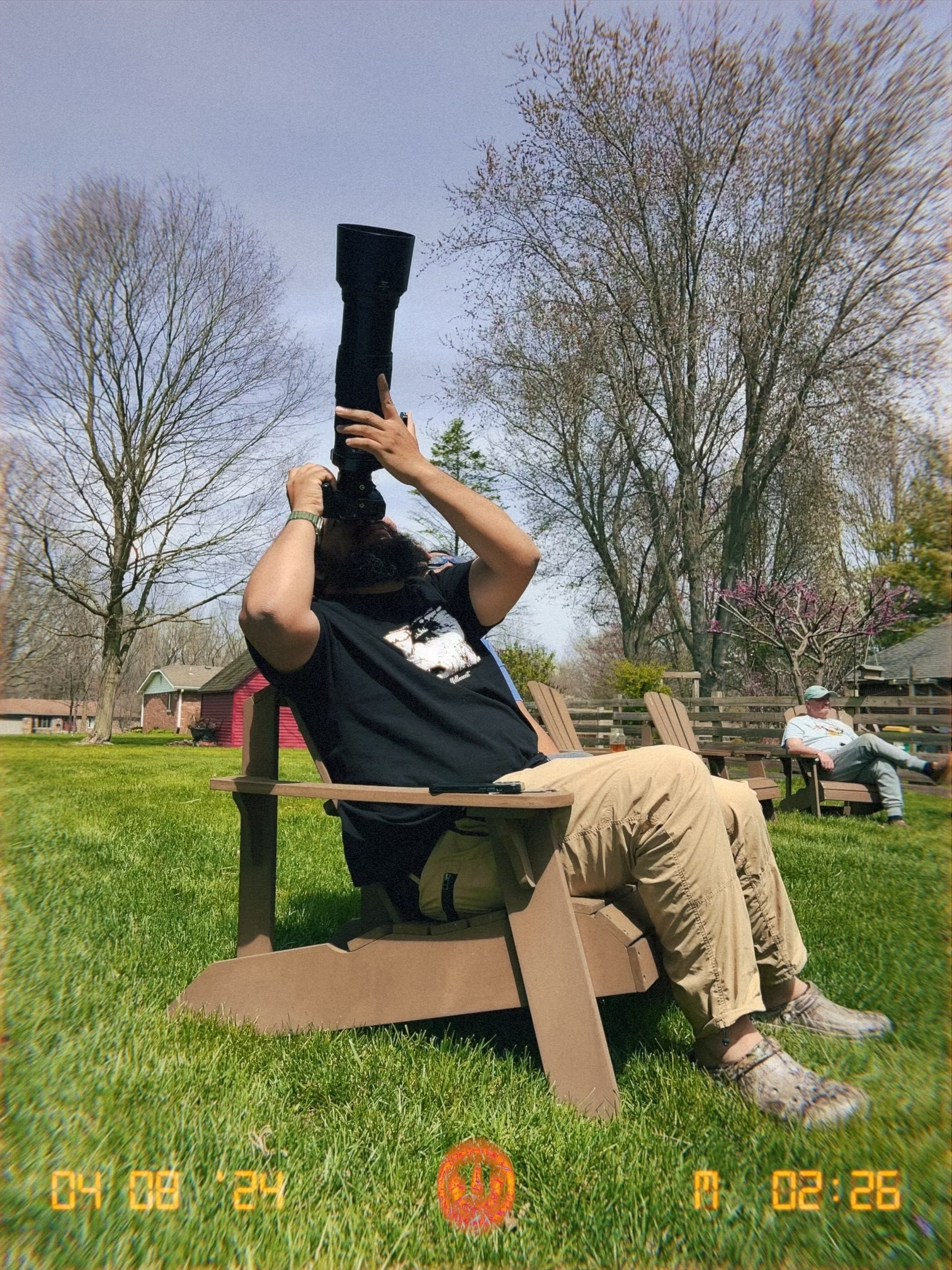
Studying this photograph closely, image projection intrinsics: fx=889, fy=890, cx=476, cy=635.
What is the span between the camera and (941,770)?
110 cm

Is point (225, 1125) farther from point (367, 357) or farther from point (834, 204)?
point (834, 204)

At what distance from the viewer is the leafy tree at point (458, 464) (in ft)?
60.6

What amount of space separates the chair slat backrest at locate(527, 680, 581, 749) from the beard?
3.33 m

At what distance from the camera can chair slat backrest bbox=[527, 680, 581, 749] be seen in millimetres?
5625

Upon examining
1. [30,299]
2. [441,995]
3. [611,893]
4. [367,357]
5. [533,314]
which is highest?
[533,314]

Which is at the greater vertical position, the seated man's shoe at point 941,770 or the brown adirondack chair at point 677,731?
the seated man's shoe at point 941,770

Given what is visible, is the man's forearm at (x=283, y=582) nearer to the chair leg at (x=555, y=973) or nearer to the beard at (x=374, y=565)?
the beard at (x=374, y=565)

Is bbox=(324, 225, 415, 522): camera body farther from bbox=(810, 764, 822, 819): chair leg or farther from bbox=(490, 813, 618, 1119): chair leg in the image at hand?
bbox=(810, 764, 822, 819): chair leg

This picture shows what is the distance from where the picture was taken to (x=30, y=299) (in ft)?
9.52

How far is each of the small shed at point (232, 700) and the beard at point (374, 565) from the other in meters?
28.7

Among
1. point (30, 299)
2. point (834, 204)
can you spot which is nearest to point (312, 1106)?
point (30, 299)

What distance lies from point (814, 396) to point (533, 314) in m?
5.46

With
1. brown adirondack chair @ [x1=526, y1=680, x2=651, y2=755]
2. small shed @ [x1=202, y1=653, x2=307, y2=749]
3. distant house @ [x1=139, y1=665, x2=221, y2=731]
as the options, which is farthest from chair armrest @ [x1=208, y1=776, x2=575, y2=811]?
distant house @ [x1=139, y1=665, x2=221, y2=731]
